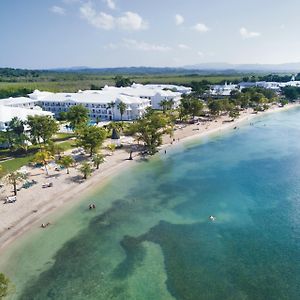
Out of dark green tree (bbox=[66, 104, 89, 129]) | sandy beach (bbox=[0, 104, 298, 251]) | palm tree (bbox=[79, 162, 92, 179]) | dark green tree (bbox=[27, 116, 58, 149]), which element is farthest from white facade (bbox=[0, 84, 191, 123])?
palm tree (bbox=[79, 162, 92, 179])

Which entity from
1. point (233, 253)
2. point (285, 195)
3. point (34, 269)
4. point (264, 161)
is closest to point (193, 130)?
point (264, 161)

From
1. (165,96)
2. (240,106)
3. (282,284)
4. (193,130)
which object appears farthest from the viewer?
(240,106)

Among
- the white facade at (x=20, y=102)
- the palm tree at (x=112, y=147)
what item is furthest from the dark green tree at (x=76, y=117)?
the white facade at (x=20, y=102)

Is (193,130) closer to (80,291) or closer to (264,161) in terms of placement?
(264,161)

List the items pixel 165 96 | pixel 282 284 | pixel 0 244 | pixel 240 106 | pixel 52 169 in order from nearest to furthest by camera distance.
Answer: pixel 282 284, pixel 0 244, pixel 52 169, pixel 165 96, pixel 240 106

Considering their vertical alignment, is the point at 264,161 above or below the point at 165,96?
below

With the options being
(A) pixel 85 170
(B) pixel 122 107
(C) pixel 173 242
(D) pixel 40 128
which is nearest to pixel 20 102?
(B) pixel 122 107

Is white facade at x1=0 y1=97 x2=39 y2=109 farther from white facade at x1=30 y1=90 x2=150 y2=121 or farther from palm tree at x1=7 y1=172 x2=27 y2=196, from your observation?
palm tree at x1=7 y1=172 x2=27 y2=196

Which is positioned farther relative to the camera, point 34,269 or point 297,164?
point 297,164
